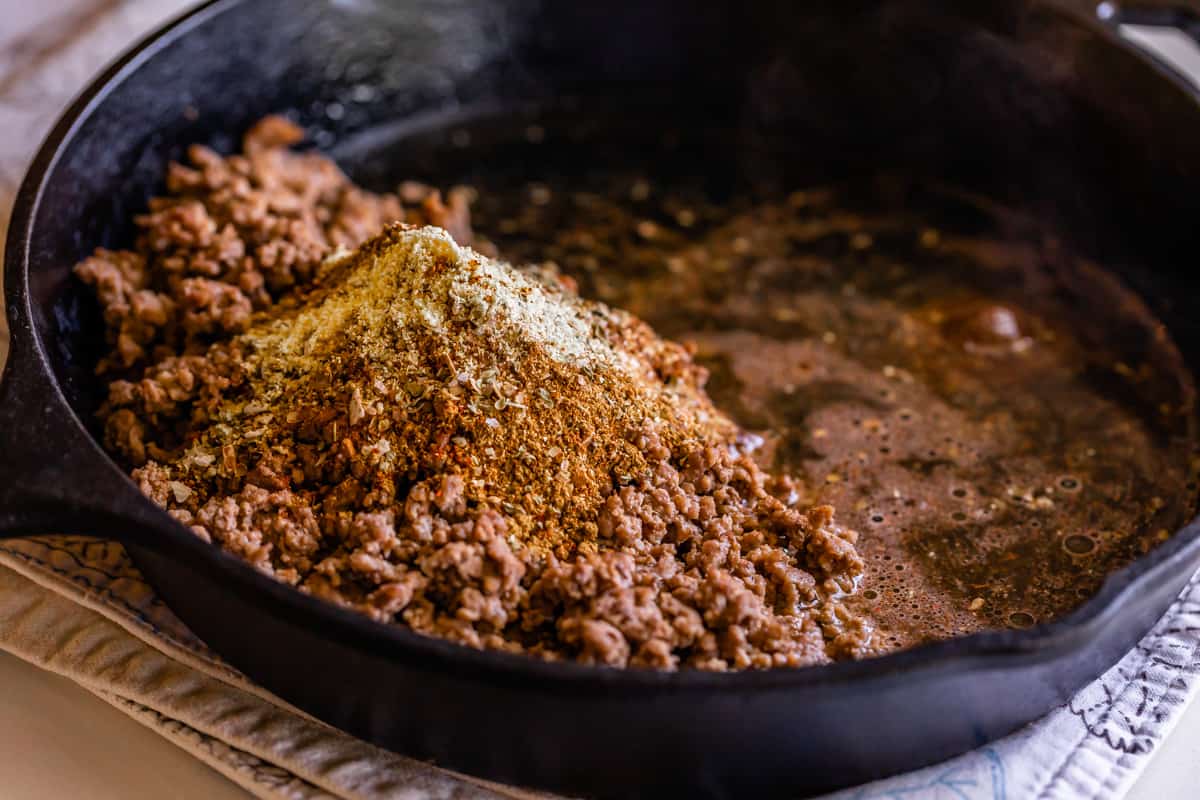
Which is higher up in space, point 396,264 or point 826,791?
point 396,264

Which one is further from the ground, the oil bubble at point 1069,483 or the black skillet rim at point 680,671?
the black skillet rim at point 680,671

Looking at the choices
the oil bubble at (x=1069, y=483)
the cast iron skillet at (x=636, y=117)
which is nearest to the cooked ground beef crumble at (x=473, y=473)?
the cast iron skillet at (x=636, y=117)

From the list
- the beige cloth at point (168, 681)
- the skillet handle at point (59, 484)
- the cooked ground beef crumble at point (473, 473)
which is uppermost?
the skillet handle at point (59, 484)

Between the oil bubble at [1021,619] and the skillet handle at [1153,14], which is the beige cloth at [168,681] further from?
the skillet handle at [1153,14]

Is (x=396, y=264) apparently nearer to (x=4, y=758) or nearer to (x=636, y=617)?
(x=636, y=617)

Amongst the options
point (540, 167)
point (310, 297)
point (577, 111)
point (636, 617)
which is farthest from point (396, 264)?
point (577, 111)
